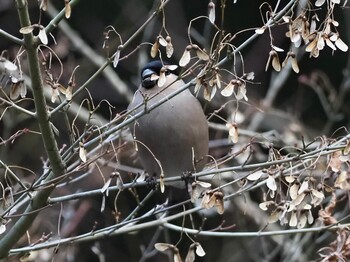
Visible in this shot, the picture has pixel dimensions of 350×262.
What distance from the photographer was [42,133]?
2.39 meters

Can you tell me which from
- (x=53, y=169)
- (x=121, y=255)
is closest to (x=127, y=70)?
(x=121, y=255)

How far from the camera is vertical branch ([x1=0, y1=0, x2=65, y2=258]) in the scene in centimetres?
224

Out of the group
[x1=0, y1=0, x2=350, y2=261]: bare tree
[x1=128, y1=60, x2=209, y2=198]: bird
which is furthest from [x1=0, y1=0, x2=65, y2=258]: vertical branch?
[x1=128, y1=60, x2=209, y2=198]: bird

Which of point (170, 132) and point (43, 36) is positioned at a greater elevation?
point (43, 36)

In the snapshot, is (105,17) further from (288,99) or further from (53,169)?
(53,169)

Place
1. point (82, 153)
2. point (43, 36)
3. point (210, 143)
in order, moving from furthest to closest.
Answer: point (210, 143)
point (82, 153)
point (43, 36)

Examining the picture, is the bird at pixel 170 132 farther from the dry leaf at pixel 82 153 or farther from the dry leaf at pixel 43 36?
the dry leaf at pixel 43 36

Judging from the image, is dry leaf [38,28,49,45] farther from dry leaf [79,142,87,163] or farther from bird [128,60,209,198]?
bird [128,60,209,198]

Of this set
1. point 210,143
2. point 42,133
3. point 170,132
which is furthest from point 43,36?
point 210,143

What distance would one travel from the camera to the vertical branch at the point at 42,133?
2244 millimetres

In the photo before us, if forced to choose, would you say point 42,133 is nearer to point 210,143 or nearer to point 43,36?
point 43,36

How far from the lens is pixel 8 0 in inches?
215

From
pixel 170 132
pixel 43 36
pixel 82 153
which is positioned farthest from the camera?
pixel 170 132

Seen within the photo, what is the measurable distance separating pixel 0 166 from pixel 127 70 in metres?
3.98
